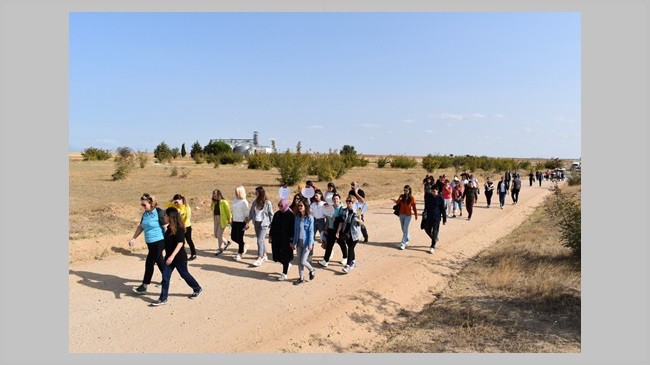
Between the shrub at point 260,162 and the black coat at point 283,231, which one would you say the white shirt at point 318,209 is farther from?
the shrub at point 260,162

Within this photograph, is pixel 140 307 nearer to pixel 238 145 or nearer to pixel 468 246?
pixel 468 246

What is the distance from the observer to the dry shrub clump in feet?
22.9

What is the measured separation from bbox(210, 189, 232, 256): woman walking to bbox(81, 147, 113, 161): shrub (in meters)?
64.0

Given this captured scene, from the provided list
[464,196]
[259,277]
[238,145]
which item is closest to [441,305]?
[259,277]

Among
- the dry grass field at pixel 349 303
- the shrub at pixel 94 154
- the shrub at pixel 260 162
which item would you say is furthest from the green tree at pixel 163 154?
the dry grass field at pixel 349 303

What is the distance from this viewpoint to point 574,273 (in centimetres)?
1042

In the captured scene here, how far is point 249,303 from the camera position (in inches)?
309

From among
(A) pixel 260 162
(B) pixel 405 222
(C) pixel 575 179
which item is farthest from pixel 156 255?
(A) pixel 260 162

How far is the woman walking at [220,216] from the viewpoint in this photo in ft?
34.2

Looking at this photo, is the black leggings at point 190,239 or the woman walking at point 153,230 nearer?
the woman walking at point 153,230

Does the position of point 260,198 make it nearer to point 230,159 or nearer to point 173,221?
point 173,221

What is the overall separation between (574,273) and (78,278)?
389 inches

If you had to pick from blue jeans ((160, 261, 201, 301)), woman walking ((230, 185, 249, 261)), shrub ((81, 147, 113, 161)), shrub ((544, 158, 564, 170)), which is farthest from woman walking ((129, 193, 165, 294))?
shrub ((81, 147, 113, 161))

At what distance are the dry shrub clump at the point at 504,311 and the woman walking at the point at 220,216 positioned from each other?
444 centimetres
